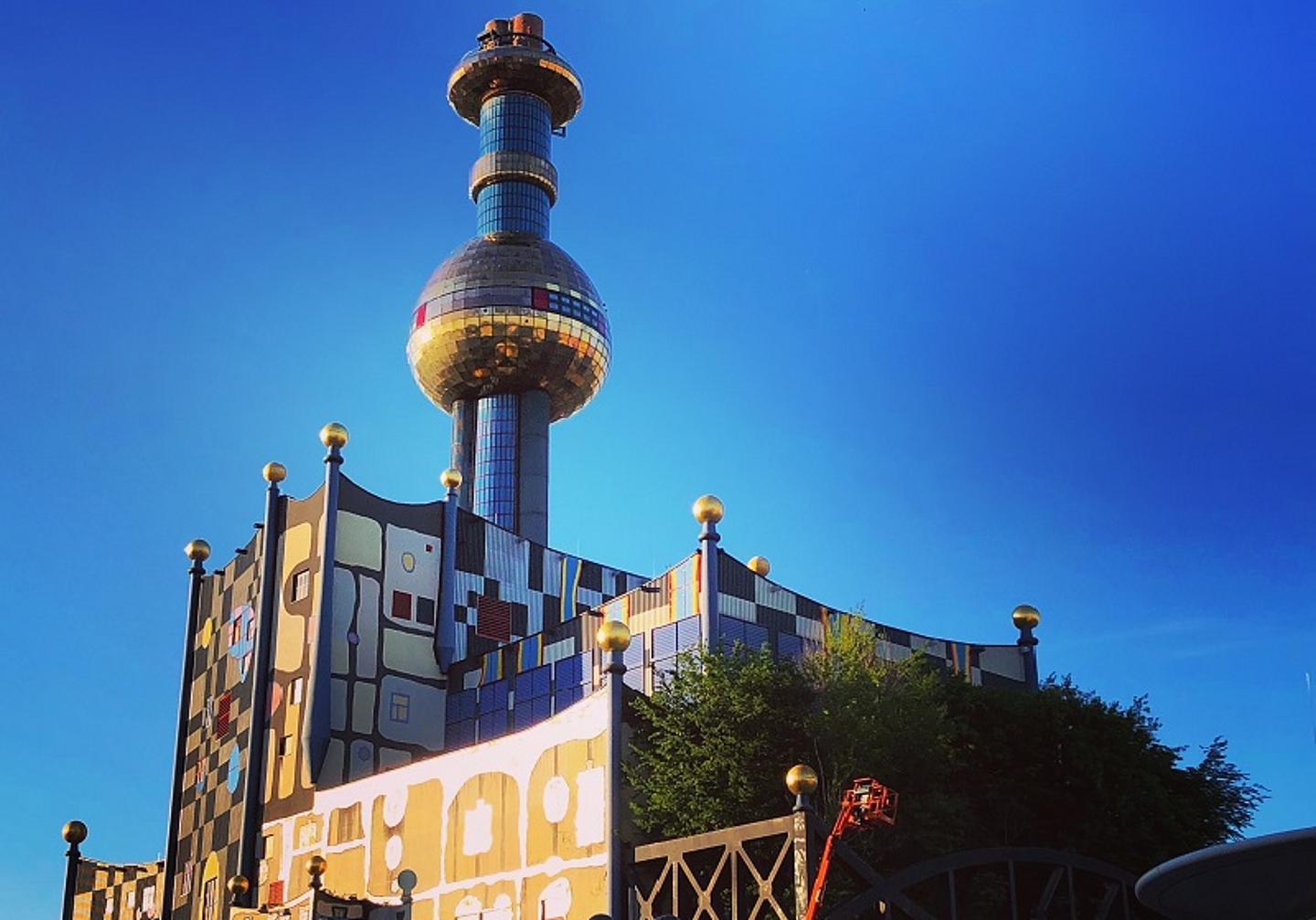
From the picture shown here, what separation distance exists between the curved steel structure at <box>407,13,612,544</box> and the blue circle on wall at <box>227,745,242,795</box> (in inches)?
842

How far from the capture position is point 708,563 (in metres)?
23.9

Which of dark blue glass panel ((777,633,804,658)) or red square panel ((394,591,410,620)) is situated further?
red square panel ((394,591,410,620))

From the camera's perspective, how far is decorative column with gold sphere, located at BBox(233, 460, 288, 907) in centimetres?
2797

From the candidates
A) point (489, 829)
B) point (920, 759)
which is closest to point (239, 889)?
point (489, 829)

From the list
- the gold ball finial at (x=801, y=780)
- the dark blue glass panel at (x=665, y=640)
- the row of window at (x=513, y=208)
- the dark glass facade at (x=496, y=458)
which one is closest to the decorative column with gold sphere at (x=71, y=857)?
the dark blue glass panel at (x=665, y=640)

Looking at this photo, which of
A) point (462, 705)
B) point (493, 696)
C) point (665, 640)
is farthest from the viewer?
point (462, 705)

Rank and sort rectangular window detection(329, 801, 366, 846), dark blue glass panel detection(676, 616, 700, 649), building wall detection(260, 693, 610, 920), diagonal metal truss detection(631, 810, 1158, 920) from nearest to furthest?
diagonal metal truss detection(631, 810, 1158, 920) → building wall detection(260, 693, 610, 920) → dark blue glass panel detection(676, 616, 700, 649) → rectangular window detection(329, 801, 366, 846)

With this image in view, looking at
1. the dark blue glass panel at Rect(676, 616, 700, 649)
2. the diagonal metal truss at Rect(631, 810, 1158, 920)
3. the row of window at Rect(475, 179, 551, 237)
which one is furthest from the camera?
the row of window at Rect(475, 179, 551, 237)

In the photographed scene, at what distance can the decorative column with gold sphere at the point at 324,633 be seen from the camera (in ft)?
91.4

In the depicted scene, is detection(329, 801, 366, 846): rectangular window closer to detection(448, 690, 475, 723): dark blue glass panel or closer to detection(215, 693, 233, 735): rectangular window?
detection(448, 690, 475, 723): dark blue glass panel

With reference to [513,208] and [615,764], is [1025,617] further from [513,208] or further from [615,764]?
[513,208]

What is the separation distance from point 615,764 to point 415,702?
1036cm

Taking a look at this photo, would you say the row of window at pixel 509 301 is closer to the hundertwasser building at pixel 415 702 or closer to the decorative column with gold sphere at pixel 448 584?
the hundertwasser building at pixel 415 702

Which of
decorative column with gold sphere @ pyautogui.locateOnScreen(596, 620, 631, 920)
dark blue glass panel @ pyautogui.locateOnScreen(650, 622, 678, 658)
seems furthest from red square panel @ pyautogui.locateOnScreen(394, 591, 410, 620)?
decorative column with gold sphere @ pyautogui.locateOnScreen(596, 620, 631, 920)
